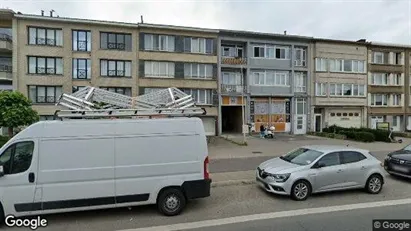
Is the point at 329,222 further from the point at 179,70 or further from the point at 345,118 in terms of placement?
the point at 345,118

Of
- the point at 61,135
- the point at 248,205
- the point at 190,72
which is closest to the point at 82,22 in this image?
the point at 190,72

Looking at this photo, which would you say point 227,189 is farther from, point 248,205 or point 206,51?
point 206,51

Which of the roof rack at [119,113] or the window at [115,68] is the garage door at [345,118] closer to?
the window at [115,68]

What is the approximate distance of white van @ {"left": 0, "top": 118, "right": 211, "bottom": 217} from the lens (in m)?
5.59

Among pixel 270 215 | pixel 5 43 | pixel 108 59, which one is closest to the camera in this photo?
pixel 270 215

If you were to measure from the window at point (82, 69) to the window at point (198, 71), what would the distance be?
29.6ft

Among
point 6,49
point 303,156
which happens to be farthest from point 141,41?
point 303,156

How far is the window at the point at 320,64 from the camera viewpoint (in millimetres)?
31250

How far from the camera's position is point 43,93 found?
24.2m

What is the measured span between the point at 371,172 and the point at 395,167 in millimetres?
Result: 2526

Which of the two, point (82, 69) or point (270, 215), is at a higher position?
point (82, 69)

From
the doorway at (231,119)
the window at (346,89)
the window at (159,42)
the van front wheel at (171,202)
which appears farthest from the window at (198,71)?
the van front wheel at (171,202)

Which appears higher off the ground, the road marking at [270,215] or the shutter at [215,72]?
the shutter at [215,72]

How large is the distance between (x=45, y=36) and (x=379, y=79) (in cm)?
3740
